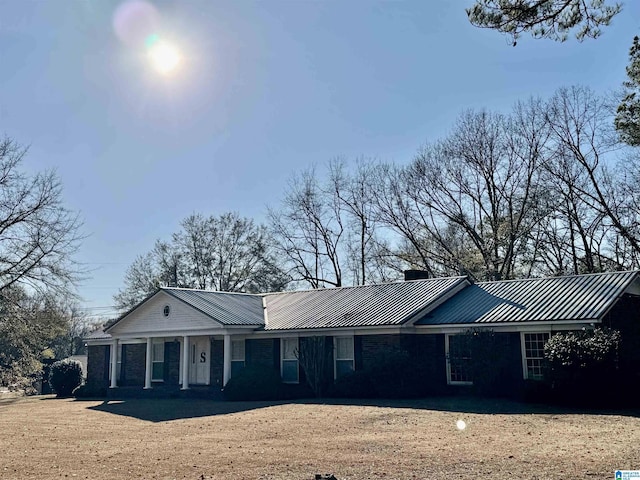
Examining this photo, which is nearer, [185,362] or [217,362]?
[185,362]

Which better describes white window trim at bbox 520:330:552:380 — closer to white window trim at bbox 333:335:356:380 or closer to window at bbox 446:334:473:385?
window at bbox 446:334:473:385

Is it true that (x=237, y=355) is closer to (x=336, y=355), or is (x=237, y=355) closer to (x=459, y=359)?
(x=336, y=355)

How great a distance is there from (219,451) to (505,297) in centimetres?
1450

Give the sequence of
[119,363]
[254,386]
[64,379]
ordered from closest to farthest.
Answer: [254,386], [119,363], [64,379]

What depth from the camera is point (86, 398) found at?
95.5 feet

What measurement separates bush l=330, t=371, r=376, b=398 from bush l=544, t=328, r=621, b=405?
242 inches

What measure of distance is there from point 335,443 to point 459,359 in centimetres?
1021

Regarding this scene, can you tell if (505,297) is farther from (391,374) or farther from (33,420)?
(33,420)

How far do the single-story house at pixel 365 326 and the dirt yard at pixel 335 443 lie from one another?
2.91 metres

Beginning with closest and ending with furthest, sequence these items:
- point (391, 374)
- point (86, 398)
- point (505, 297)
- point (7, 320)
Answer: point (391, 374)
point (505, 297)
point (7, 320)
point (86, 398)

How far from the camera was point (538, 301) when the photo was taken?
836 inches

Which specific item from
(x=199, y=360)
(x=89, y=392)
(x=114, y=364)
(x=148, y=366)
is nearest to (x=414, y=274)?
(x=199, y=360)

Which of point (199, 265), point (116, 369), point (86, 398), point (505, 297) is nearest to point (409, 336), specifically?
point (505, 297)

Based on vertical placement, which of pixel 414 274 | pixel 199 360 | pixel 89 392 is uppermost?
pixel 414 274
